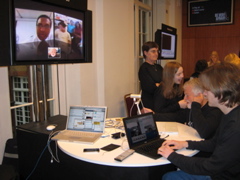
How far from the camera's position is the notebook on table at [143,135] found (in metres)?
1.69

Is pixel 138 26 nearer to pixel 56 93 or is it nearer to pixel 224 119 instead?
pixel 56 93

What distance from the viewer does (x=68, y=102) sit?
130 inches

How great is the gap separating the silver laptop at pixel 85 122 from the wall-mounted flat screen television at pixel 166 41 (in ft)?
8.41

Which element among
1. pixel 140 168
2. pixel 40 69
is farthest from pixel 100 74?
pixel 140 168

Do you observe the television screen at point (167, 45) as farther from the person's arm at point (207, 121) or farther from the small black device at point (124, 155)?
the small black device at point (124, 155)

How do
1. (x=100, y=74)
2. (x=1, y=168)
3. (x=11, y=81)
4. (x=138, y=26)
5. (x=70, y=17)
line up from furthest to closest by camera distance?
1. (x=138, y=26)
2. (x=100, y=74)
3. (x=11, y=81)
4. (x=70, y=17)
5. (x=1, y=168)

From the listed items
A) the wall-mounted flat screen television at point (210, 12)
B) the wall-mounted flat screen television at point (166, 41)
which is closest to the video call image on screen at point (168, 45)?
the wall-mounted flat screen television at point (166, 41)

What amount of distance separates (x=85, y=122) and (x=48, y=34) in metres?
0.86

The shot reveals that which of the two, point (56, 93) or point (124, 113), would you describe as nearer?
point (56, 93)

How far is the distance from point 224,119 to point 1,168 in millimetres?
1773

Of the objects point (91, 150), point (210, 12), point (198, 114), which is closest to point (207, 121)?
point (198, 114)

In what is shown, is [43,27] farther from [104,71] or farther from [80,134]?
[104,71]

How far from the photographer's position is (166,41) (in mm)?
4551

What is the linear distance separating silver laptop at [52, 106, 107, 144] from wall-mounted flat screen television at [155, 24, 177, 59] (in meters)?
2.56
